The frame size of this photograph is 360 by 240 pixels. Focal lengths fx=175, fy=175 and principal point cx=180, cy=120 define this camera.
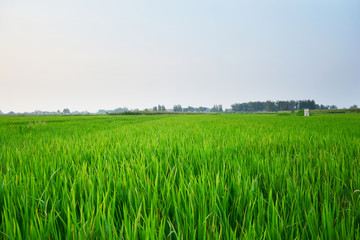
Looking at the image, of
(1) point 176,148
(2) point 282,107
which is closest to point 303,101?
(2) point 282,107

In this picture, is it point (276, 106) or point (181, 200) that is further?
point (276, 106)

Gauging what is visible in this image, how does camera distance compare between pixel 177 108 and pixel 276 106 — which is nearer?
pixel 276 106

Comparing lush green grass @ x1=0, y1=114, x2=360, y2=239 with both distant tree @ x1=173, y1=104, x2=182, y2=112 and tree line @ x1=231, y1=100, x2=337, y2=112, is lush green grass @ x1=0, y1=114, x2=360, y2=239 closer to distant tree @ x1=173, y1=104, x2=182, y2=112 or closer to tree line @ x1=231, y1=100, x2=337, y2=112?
tree line @ x1=231, y1=100, x2=337, y2=112

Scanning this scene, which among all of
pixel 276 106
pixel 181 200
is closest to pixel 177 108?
pixel 276 106

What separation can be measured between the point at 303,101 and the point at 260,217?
132817mm

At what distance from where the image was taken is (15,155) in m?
1.86

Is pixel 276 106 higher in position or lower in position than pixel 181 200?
higher

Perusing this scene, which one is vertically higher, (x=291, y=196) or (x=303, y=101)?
(x=303, y=101)

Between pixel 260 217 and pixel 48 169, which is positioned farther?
pixel 48 169

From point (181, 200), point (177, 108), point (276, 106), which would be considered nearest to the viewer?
point (181, 200)

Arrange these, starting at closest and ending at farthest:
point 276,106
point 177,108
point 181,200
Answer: point 181,200 < point 276,106 < point 177,108

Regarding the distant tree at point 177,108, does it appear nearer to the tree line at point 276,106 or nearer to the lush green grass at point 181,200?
the tree line at point 276,106

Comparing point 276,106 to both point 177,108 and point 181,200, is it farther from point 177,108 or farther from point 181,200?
point 181,200

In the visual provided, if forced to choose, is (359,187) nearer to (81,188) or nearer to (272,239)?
(272,239)
